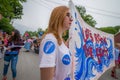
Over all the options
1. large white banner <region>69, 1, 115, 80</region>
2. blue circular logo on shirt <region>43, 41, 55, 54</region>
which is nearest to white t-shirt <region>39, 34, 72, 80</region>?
blue circular logo on shirt <region>43, 41, 55, 54</region>

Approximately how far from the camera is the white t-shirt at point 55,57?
234 cm

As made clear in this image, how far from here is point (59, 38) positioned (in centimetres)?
251

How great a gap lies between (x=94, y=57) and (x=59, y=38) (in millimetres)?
2645

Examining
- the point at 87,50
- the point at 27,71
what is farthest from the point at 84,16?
the point at 87,50

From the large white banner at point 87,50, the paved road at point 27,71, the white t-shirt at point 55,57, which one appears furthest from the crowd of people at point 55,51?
the paved road at point 27,71

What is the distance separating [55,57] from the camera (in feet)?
7.90

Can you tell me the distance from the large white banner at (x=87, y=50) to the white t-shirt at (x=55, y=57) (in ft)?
2.16

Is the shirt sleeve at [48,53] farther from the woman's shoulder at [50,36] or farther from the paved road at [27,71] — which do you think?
the paved road at [27,71]

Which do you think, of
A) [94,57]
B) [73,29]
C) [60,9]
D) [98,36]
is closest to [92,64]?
[94,57]

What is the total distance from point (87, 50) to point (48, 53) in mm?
2388

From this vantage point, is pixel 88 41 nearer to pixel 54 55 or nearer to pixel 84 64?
pixel 84 64

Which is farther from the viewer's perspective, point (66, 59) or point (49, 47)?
point (66, 59)

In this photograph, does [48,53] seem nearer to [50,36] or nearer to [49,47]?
[49,47]

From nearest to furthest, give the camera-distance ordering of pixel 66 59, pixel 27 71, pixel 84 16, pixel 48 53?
pixel 48 53 < pixel 66 59 < pixel 27 71 < pixel 84 16
